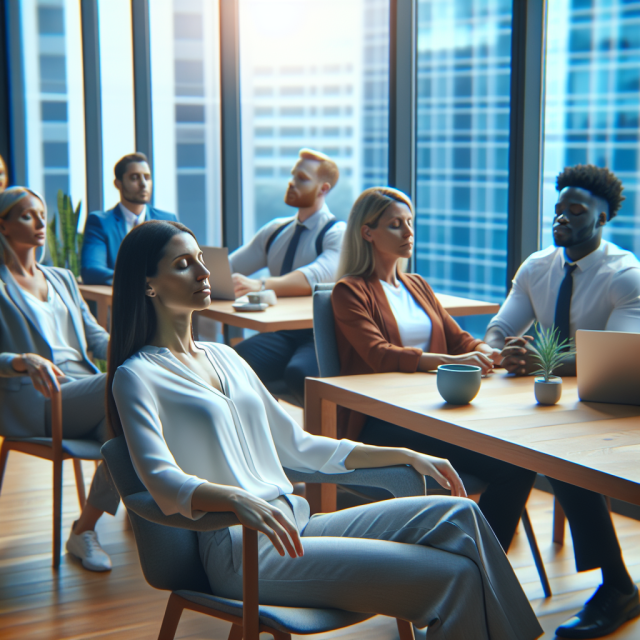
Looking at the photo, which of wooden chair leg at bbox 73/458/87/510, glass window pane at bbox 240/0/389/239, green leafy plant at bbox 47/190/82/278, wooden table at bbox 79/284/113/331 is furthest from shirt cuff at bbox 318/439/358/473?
green leafy plant at bbox 47/190/82/278

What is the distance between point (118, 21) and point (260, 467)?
478 centimetres

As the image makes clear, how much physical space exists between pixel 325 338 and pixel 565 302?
76 cm

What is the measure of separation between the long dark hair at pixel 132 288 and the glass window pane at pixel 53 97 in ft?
15.4

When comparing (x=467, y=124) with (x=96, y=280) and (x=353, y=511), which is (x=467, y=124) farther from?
(x=353, y=511)

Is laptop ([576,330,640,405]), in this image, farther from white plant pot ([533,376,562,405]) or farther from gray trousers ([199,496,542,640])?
gray trousers ([199,496,542,640])

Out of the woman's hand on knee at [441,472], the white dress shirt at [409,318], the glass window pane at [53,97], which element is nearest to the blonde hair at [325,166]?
the white dress shirt at [409,318]

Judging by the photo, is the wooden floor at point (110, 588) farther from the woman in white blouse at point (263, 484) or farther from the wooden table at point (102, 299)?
the wooden table at point (102, 299)

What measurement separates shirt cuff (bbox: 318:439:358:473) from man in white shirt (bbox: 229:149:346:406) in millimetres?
1737

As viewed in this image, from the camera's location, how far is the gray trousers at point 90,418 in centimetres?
264

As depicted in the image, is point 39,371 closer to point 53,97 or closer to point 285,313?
point 285,313

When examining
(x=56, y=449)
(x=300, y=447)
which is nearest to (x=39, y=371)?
(x=56, y=449)

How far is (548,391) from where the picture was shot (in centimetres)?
193

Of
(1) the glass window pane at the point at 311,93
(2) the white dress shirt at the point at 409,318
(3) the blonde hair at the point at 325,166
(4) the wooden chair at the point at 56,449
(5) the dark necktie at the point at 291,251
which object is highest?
(1) the glass window pane at the point at 311,93

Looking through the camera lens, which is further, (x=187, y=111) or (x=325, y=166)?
(x=187, y=111)
